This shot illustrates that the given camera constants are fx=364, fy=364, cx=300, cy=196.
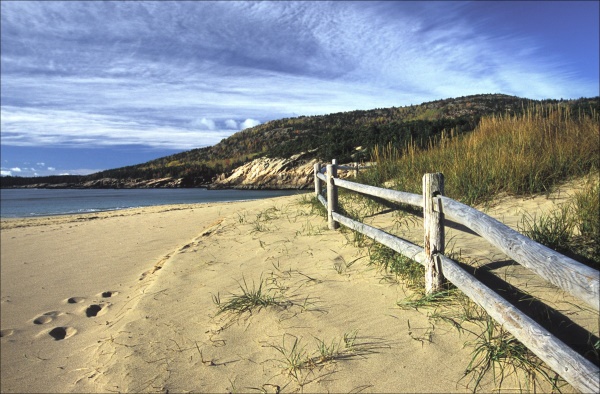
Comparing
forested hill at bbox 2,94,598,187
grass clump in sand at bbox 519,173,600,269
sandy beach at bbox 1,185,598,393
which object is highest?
forested hill at bbox 2,94,598,187

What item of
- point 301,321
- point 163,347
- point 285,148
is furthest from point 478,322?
point 285,148

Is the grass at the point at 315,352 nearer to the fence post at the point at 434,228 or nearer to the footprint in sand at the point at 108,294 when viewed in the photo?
the fence post at the point at 434,228

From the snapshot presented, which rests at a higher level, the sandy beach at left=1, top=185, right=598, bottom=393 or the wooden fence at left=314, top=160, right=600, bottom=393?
the wooden fence at left=314, top=160, right=600, bottom=393

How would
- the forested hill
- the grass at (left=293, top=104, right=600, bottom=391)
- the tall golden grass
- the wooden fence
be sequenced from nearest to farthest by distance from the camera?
1. the wooden fence
2. the grass at (left=293, top=104, right=600, bottom=391)
3. the tall golden grass
4. the forested hill

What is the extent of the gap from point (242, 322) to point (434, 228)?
186cm

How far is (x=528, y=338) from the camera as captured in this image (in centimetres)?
195

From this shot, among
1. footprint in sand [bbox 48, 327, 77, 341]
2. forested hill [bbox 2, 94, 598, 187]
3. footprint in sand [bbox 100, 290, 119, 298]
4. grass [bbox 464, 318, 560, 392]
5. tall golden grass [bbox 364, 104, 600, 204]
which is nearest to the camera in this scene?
grass [bbox 464, 318, 560, 392]

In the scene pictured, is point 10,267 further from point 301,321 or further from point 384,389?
point 384,389

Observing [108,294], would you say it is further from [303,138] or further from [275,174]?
[303,138]

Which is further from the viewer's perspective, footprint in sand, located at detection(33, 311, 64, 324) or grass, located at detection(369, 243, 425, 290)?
footprint in sand, located at detection(33, 311, 64, 324)

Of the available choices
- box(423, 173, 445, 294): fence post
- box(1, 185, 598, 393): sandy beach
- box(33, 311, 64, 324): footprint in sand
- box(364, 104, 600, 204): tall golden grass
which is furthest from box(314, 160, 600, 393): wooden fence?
box(33, 311, 64, 324): footprint in sand

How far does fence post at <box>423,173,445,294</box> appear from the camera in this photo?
2949 millimetres

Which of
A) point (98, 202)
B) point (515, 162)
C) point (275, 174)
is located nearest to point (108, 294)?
point (515, 162)

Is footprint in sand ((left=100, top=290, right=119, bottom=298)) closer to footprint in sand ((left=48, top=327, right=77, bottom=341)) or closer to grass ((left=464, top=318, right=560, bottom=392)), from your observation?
footprint in sand ((left=48, top=327, right=77, bottom=341))
